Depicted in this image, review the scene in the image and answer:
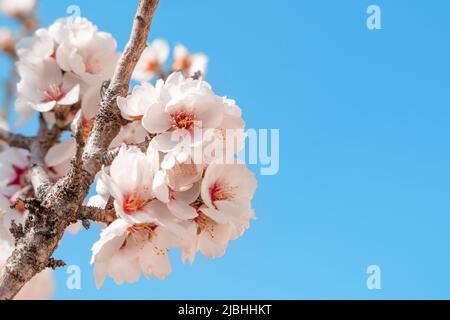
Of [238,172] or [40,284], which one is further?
[40,284]

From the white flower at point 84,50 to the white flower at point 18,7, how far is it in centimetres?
110

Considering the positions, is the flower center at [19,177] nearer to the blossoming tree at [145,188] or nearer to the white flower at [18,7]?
the blossoming tree at [145,188]

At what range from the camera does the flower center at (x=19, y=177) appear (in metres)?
2.52

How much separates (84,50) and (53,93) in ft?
0.81

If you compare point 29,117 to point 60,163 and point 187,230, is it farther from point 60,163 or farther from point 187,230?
point 187,230

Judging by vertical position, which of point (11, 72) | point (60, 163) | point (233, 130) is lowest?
point (233, 130)

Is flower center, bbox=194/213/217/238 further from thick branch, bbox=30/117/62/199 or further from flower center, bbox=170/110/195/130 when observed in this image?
thick branch, bbox=30/117/62/199

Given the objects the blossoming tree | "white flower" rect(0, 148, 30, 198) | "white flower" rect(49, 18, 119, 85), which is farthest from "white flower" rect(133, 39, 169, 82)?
the blossoming tree

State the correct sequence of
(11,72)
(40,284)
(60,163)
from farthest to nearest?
(11,72) → (60,163) → (40,284)

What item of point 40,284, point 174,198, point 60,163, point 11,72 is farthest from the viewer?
point 11,72

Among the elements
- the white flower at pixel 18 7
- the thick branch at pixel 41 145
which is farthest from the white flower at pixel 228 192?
the white flower at pixel 18 7

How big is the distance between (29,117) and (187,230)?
130cm
